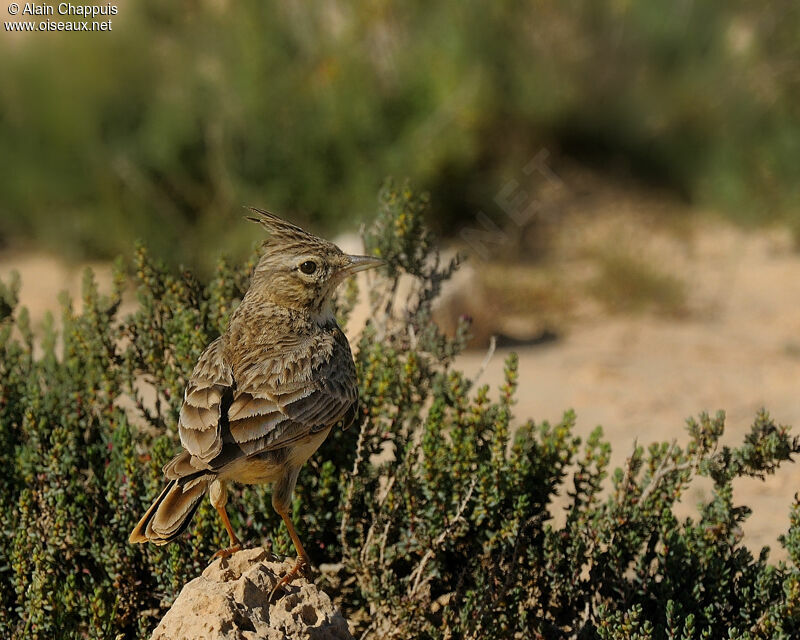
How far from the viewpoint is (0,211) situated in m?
10.9

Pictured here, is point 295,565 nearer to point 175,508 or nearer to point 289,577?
point 289,577

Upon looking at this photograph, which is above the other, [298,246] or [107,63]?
[107,63]

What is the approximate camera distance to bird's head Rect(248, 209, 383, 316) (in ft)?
13.1

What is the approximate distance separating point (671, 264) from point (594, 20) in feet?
13.0

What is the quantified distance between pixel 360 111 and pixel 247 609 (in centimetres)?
755

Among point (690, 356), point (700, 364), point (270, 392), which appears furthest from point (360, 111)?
point (270, 392)

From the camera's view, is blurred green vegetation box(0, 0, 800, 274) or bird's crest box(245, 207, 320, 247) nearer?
bird's crest box(245, 207, 320, 247)

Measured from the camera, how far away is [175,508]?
10.6 feet

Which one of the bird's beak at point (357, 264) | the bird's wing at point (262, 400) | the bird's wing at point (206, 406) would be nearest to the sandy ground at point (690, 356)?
the bird's beak at point (357, 264)

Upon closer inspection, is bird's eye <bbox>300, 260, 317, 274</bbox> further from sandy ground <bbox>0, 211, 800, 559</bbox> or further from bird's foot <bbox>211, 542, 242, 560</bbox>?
sandy ground <bbox>0, 211, 800, 559</bbox>

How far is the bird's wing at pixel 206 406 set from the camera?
325cm

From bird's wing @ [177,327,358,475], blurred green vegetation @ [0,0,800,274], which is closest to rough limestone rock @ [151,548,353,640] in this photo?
bird's wing @ [177,327,358,475]

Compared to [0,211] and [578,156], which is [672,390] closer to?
[578,156]

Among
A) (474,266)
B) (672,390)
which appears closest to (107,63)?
(474,266)
